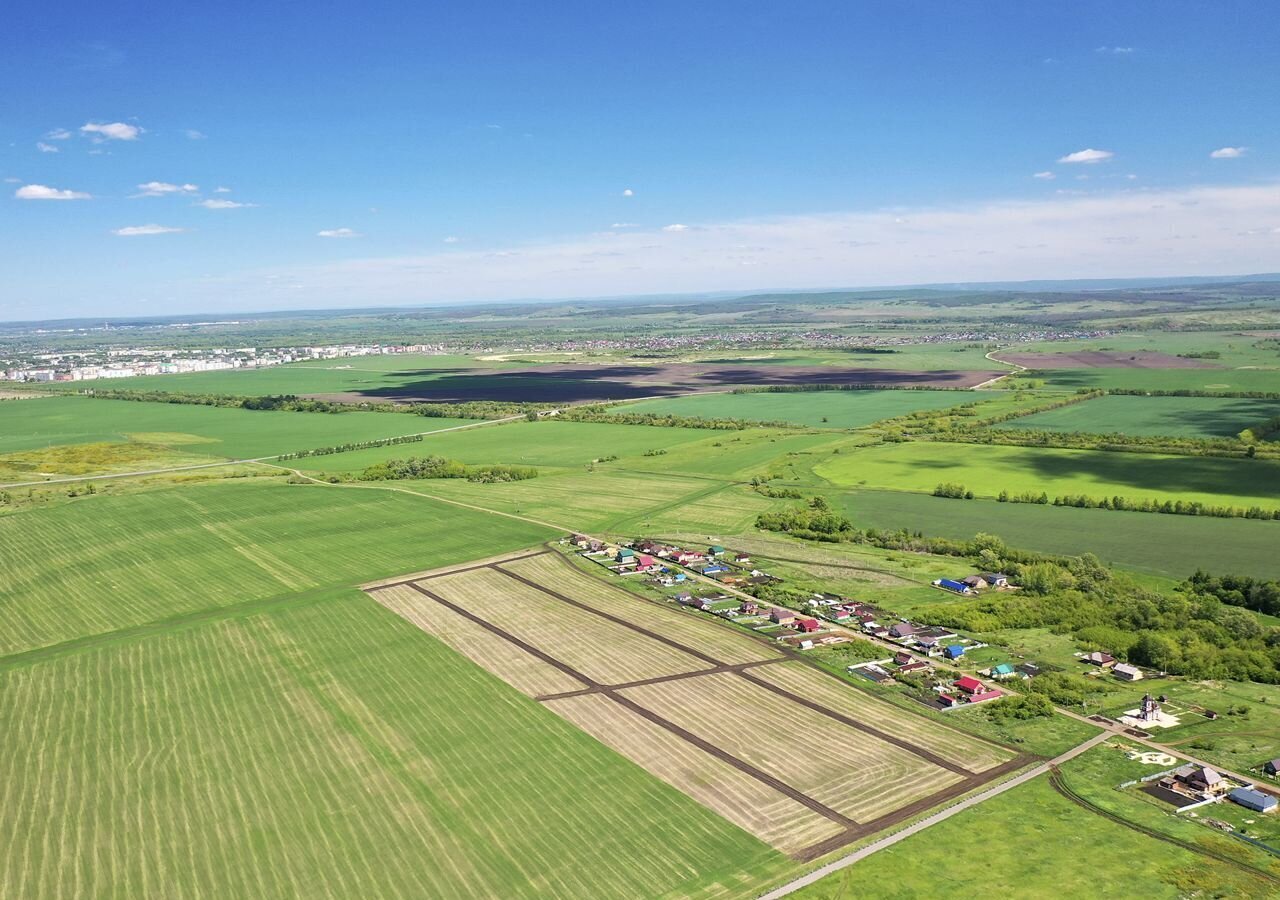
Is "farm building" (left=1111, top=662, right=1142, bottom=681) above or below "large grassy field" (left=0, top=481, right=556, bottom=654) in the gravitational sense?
below

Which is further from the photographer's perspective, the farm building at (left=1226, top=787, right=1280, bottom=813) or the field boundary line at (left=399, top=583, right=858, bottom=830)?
the field boundary line at (left=399, top=583, right=858, bottom=830)

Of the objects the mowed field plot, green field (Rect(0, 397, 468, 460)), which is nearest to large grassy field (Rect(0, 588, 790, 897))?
the mowed field plot

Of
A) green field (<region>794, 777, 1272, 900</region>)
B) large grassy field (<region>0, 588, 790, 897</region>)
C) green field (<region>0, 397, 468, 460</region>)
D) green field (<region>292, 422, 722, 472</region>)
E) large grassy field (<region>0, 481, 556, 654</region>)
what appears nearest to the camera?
green field (<region>794, 777, 1272, 900</region>)

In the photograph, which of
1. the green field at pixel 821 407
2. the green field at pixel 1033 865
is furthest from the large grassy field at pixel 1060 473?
the green field at pixel 1033 865

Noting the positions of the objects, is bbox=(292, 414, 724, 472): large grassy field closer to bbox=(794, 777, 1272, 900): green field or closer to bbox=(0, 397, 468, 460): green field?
bbox=(0, 397, 468, 460): green field

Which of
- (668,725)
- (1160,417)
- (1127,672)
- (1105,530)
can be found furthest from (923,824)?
(1160,417)

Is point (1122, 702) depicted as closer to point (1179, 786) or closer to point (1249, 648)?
point (1179, 786)

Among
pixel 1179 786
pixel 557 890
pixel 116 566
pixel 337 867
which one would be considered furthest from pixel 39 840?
pixel 1179 786

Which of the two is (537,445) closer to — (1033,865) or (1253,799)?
(1033,865)

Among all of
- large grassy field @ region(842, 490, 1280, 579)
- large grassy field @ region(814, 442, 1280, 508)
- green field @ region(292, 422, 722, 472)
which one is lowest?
large grassy field @ region(842, 490, 1280, 579)
